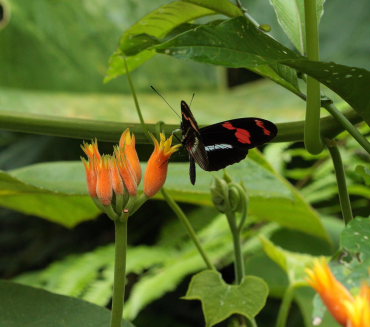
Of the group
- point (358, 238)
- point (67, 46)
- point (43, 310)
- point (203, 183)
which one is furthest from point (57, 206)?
point (67, 46)

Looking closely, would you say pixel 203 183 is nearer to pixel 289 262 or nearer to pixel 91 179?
pixel 289 262

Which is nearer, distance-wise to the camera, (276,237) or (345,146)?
(276,237)

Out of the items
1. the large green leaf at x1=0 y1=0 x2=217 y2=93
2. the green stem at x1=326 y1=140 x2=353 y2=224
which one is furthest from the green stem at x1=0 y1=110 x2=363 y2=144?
the large green leaf at x1=0 y1=0 x2=217 y2=93

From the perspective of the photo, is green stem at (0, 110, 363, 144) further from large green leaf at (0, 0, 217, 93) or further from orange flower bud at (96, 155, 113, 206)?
large green leaf at (0, 0, 217, 93)

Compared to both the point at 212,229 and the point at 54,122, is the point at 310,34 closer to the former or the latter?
the point at 54,122

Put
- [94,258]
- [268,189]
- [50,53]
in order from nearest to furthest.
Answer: [268,189] < [94,258] < [50,53]

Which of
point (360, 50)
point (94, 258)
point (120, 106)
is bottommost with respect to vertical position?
point (94, 258)

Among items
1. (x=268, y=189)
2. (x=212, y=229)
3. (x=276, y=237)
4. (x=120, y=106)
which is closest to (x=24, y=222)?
(x=120, y=106)
